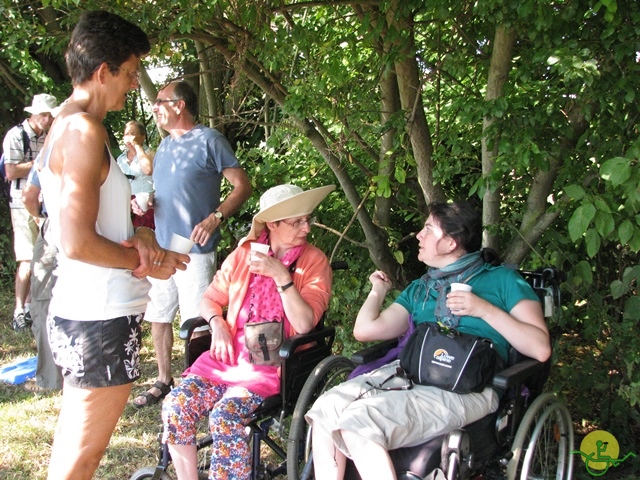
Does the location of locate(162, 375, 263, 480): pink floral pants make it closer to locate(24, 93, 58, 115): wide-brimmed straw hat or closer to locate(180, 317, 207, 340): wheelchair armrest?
locate(180, 317, 207, 340): wheelchair armrest

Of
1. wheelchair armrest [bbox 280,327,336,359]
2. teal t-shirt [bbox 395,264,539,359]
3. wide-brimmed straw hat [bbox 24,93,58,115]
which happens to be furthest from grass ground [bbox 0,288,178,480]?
wide-brimmed straw hat [bbox 24,93,58,115]

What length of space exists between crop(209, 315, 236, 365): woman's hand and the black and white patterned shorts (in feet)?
2.77

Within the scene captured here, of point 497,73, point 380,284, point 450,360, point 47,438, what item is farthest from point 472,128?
point 47,438

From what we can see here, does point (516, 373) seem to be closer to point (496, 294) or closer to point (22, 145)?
point (496, 294)

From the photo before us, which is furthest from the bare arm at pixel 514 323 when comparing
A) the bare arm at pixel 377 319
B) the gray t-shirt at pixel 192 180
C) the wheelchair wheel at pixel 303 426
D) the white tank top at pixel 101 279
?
the gray t-shirt at pixel 192 180

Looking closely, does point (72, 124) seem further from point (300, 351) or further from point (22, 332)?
point (22, 332)

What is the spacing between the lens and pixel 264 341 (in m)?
2.64

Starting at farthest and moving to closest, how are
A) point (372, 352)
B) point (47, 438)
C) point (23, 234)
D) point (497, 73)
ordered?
1. point (23, 234)
2. point (47, 438)
3. point (497, 73)
4. point (372, 352)

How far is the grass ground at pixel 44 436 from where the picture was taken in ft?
10.3

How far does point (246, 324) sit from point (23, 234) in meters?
3.82

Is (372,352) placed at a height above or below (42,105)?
below

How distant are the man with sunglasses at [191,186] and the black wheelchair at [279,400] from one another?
657mm

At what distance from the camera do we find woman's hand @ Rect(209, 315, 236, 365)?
274cm

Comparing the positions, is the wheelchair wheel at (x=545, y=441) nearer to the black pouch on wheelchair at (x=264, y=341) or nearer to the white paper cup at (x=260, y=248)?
the black pouch on wheelchair at (x=264, y=341)
